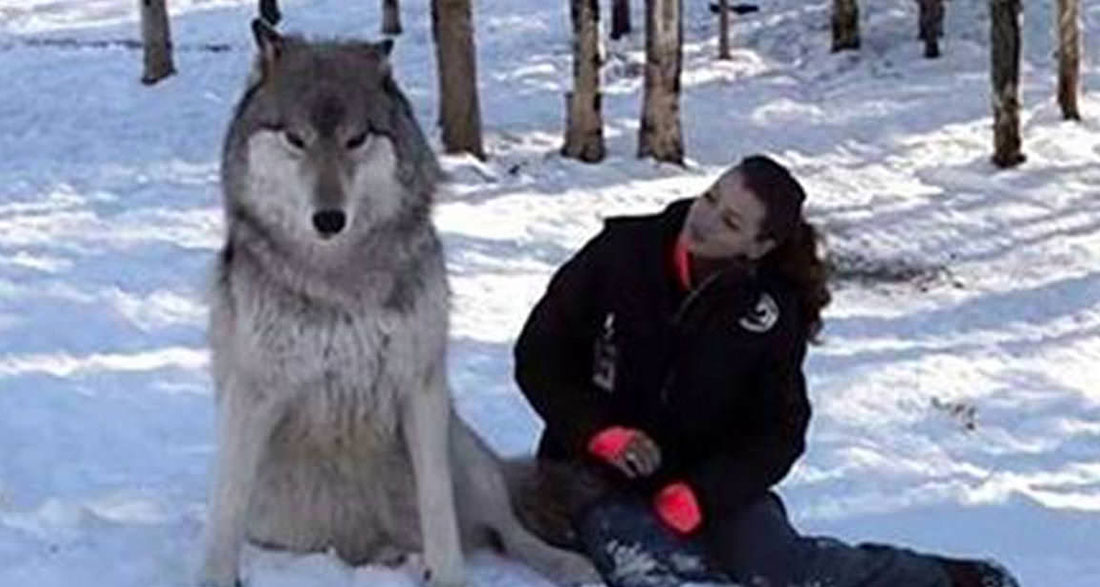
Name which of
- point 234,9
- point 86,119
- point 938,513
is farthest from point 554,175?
point 234,9

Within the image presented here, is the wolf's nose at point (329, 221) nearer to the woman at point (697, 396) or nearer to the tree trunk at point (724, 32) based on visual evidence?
the woman at point (697, 396)

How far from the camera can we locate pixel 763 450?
19.2ft

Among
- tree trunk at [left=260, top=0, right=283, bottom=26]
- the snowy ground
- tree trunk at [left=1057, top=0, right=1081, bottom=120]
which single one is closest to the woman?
the snowy ground

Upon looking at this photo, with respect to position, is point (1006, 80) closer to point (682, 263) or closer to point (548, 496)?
point (548, 496)

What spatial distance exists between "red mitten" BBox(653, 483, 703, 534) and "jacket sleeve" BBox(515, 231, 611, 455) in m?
0.28

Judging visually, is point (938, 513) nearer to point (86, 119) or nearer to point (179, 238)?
point (179, 238)

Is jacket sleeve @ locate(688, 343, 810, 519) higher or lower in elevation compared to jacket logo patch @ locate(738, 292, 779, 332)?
lower

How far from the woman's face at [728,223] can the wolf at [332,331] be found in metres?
0.76

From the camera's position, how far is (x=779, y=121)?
2317 centimetres

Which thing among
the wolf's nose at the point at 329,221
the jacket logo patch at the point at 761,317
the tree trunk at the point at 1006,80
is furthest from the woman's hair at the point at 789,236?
the tree trunk at the point at 1006,80

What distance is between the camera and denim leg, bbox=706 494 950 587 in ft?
19.5

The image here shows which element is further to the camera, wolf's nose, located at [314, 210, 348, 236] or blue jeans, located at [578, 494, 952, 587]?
blue jeans, located at [578, 494, 952, 587]

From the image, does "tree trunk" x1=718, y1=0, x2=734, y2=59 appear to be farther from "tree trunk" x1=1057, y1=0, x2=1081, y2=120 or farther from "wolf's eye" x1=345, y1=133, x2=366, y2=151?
"wolf's eye" x1=345, y1=133, x2=366, y2=151

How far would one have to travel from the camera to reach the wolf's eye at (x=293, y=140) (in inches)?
211
